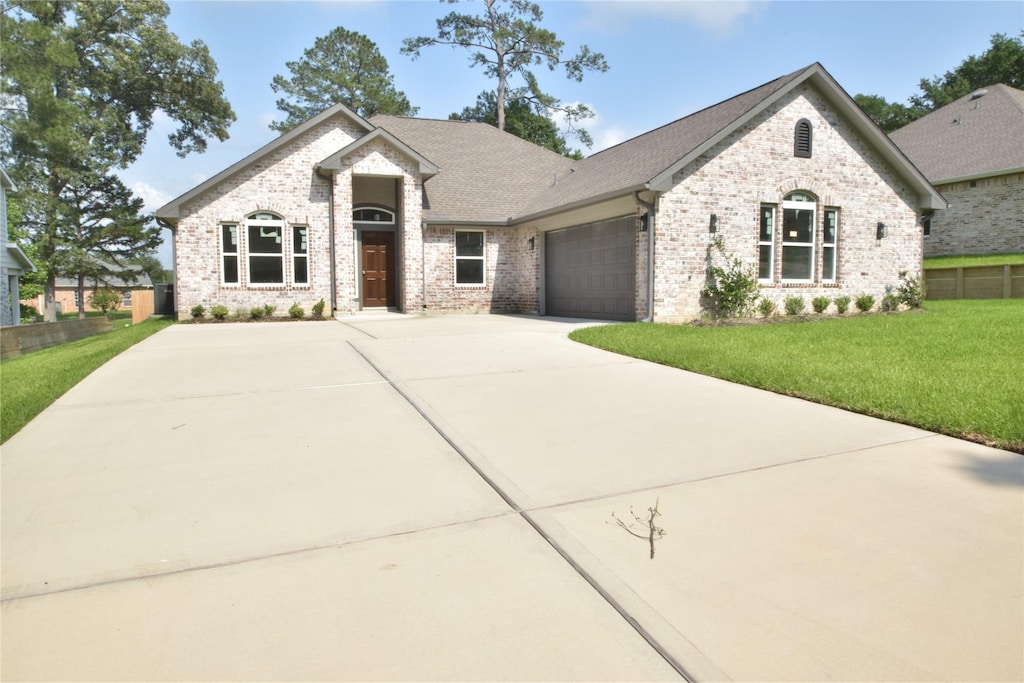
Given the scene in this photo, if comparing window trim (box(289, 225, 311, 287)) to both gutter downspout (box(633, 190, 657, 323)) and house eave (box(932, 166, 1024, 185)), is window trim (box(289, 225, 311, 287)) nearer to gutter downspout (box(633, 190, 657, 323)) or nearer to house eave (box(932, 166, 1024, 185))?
gutter downspout (box(633, 190, 657, 323))

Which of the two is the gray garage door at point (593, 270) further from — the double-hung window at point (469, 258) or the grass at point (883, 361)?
the grass at point (883, 361)

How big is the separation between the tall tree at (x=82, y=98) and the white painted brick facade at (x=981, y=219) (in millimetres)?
37210

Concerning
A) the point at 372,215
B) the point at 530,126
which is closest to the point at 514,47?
the point at 530,126

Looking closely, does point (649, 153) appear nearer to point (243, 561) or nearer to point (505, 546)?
point (505, 546)

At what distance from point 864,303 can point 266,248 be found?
1510 centimetres

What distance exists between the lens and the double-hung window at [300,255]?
54.2ft

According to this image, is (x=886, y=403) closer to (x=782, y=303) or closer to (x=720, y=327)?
(x=720, y=327)

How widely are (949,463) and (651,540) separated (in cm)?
228

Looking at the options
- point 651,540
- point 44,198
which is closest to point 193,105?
point 44,198

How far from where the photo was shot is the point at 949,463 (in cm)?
379

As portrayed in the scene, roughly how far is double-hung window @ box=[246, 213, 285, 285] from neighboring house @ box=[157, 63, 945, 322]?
0.04m

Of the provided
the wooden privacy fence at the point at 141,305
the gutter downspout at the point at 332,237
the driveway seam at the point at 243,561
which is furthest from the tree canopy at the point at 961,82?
the driveway seam at the point at 243,561

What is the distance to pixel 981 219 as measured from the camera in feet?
74.8

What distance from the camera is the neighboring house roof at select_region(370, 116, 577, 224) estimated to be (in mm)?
18172
